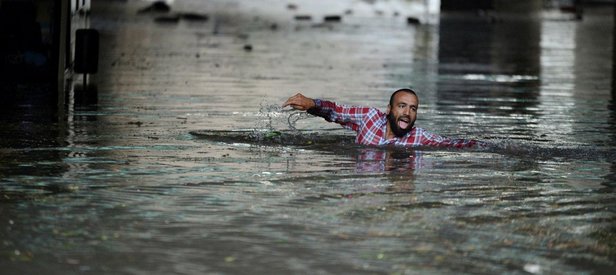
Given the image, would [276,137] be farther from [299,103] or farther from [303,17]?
[303,17]

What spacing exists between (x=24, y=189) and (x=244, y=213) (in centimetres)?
181

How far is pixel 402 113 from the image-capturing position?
1297 cm

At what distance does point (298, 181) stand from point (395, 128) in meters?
2.51

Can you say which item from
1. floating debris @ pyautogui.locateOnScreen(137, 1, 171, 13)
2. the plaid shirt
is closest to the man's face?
the plaid shirt

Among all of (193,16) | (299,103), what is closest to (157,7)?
(193,16)

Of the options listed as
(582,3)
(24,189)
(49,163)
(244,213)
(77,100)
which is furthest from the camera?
(582,3)

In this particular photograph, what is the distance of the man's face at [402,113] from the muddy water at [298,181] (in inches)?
7.9

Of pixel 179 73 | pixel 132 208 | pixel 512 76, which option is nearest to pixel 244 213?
pixel 132 208

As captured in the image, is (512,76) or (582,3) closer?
(512,76)

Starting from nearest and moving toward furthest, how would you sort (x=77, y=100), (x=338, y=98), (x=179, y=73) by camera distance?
(x=77, y=100) → (x=338, y=98) → (x=179, y=73)

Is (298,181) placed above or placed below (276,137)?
below

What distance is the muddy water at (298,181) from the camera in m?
7.99

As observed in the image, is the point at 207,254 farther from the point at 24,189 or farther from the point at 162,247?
the point at 24,189

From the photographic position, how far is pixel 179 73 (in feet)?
77.9
